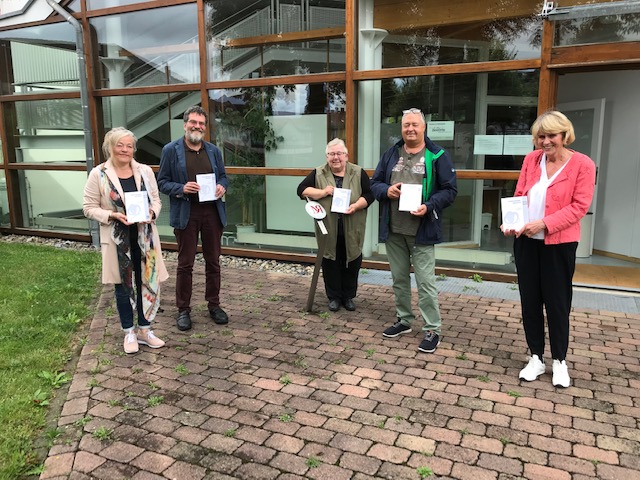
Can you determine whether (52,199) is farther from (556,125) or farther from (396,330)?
(556,125)

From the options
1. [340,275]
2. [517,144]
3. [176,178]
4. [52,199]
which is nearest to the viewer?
[176,178]

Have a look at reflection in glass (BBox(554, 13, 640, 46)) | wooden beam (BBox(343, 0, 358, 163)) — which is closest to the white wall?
reflection in glass (BBox(554, 13, 640, 46))

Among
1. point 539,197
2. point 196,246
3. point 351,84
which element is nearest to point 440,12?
point 351,84

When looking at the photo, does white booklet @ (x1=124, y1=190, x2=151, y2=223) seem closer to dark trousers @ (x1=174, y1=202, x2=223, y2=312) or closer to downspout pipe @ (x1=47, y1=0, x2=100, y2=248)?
dark trousers @ (x1=174, y1=202, x2=223, y2=312)

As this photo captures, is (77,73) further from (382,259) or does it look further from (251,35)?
(382,259)

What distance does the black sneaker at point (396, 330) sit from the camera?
4.66 metres

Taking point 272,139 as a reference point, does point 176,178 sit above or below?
below

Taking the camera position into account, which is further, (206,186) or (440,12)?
(440,12)

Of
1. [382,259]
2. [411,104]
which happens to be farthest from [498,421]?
[411,104]

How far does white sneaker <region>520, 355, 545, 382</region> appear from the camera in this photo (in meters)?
3.79

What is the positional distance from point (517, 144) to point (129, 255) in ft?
14.9

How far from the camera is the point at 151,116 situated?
8641mm

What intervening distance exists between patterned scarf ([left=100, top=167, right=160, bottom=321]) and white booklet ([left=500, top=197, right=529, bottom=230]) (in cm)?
280

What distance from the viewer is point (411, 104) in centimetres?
685
